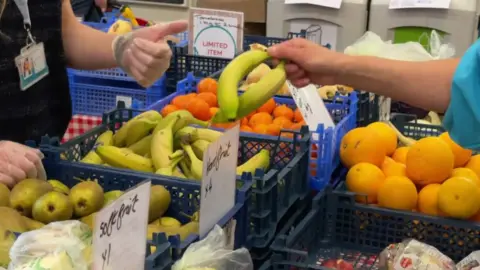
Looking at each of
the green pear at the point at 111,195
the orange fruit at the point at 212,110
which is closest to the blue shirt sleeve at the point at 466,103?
the green pear at the point at 111,195

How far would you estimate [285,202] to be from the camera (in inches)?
64.2

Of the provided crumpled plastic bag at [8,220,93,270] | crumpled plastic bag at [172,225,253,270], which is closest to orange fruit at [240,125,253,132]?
crumpled plastic bag at [172,225,253,270]

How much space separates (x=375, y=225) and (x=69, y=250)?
89cm

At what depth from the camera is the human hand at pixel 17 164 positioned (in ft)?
4.44

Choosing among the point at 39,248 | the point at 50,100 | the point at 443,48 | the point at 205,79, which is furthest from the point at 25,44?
the point at 443,48

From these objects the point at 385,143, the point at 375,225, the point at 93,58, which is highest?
the point at 93,58

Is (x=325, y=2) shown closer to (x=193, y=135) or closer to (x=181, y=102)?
(x=181, y=102)

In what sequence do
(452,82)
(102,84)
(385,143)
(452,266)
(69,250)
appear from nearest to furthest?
(69,250)
(452,82)
(452,266)
(385,143)
(102,84)

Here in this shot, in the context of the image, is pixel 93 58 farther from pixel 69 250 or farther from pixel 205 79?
pixel 69 250

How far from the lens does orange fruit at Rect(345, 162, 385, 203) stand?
170cm

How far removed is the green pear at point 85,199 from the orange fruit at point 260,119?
0.74 meters

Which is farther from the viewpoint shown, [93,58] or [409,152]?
[93,58]

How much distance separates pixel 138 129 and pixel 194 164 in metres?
0.24

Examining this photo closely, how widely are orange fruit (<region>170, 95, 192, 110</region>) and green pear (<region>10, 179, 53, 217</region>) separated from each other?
77cm
